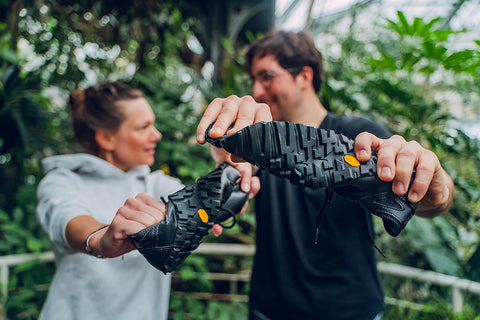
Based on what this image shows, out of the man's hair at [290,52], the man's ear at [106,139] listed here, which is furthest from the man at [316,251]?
the man's ear at [106,139]

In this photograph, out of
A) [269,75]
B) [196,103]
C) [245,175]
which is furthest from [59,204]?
[196,103]

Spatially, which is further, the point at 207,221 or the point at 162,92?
the point at 162,92

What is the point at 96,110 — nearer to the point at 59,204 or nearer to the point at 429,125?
the point at 59,204

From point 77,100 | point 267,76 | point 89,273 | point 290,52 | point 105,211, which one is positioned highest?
point 290,52

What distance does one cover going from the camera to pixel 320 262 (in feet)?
3.54

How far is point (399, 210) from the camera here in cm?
57

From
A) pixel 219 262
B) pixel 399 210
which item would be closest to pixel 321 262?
pixel 399 210

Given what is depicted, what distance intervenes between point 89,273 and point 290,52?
44.9 inches

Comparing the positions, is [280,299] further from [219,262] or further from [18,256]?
[219,262]

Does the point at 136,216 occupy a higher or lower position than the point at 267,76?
lower

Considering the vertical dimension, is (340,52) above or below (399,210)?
above

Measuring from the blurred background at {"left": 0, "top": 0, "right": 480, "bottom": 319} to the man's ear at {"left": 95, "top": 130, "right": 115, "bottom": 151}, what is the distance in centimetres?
80

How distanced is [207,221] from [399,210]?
0.36 metres

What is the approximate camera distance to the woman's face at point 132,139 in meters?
1.25
